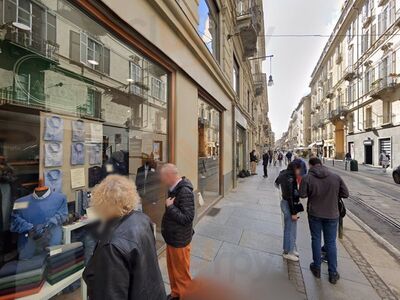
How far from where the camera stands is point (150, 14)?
338 cm

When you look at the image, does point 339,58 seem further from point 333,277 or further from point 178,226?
point 178,226

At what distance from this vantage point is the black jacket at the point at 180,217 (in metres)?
2.47

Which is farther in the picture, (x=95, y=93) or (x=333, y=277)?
(x=95, y=93)

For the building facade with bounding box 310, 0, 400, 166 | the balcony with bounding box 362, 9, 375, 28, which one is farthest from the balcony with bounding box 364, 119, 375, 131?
the balcony with bounding box 362, 9, 375, 28

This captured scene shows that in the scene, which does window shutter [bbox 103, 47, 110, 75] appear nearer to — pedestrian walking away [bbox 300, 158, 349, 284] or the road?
pedestrian walking away [bbox 300, 158, 349, 284]

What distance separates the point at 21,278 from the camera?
1.96 m

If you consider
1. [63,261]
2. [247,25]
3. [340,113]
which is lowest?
[63,261]

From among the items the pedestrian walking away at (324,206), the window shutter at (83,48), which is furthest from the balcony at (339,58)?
the window shutter at (83,48)

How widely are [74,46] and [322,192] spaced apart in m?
4.01

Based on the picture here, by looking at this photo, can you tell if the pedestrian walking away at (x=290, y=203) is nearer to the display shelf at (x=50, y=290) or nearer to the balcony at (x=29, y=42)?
the display shelf at (x=50, y=290)

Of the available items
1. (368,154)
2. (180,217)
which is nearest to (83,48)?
(180,217)

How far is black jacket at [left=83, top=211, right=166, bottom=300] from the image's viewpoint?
1.23 m

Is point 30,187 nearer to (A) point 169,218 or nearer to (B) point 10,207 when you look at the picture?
(B) point 10,207

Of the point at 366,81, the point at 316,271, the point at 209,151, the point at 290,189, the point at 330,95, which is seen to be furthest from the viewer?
the point at 330,95
